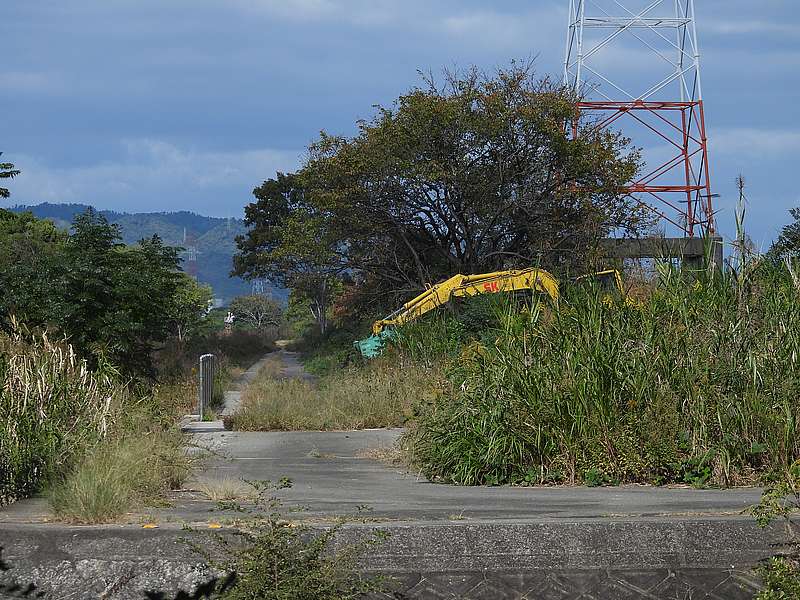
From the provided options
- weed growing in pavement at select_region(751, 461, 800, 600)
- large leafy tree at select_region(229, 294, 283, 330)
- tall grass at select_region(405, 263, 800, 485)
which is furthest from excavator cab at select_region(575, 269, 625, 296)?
large leafy tree at select_region(229, 294, 283, 330)

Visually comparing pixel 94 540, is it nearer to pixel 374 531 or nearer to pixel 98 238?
pixel 374 531

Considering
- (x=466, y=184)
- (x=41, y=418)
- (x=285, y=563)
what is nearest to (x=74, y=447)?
(x=41, y=418)

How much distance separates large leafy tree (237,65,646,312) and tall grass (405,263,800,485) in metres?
21.8

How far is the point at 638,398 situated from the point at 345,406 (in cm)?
→ 970

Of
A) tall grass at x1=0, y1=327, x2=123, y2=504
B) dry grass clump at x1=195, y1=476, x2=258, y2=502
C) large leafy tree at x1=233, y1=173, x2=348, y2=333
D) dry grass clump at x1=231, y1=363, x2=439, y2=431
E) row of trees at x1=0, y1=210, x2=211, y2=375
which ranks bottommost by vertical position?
dry grass clump at x1=231, y1=363, x2=439, y2=431

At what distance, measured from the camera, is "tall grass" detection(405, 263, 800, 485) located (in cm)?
938

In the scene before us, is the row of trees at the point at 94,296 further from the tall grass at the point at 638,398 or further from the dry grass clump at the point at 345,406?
the tall grass at the point at 638,398

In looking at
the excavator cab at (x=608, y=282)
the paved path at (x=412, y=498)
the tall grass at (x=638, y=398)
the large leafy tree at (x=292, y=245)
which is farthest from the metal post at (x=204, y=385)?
the large leafy tree at (x=292, y=245)

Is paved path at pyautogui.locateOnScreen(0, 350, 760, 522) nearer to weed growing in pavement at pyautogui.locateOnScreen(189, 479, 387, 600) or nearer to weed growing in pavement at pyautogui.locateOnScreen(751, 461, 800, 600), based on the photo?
weed growing in pavement at pyautogui.locateOnScreen(751, 461, 800, 600)

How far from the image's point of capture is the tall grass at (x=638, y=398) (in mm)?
9375

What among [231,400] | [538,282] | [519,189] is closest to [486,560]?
[538,282]

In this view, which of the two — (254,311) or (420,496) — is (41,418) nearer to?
(420,496)

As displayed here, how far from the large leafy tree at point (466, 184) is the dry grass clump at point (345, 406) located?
14.2 metres

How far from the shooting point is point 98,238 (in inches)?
719
